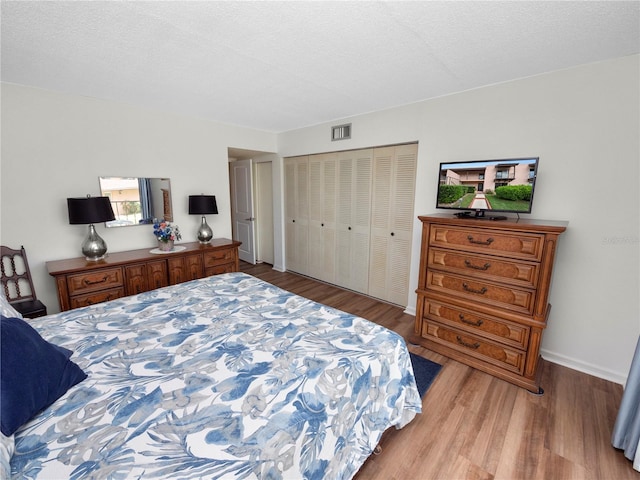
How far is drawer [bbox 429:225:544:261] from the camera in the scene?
1999 millimetres

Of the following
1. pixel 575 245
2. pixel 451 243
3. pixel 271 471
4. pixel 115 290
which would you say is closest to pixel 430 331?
pixel 451 243

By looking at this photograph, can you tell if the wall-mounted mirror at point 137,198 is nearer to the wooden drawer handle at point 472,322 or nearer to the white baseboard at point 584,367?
the wooden drawer handle at point 472,322

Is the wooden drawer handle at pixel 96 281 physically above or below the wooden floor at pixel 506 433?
above

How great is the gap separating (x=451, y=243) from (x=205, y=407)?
7.13 ft

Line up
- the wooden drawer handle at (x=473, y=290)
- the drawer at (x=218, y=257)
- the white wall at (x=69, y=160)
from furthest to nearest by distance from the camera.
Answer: the drawer at (x=218, y=257)
the white wall at (x=69, y=160)
the wooden drawer handle at (x=473, y=290)

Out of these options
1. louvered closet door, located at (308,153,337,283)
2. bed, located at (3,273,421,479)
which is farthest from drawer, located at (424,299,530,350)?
louvered closet door, located at (308,153,337,283)

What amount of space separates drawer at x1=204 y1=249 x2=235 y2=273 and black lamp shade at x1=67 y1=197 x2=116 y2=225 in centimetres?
109

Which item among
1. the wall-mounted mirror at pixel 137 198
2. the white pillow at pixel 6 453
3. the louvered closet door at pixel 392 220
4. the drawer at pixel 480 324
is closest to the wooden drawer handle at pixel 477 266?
the drawer at pixel 480 324

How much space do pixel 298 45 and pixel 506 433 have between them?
9.29ft

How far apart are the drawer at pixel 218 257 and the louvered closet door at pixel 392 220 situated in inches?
74.6

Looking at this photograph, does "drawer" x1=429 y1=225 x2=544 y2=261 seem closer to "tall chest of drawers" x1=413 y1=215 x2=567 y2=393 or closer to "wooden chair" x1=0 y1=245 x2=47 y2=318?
"tall chest of drawers" x1=413 y1=215 x2=567 y2=393

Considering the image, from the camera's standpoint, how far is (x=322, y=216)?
4191mm

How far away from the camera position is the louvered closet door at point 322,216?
13.1ft

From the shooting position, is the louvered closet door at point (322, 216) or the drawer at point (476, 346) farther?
the louvered closet door at point (322, 216)
